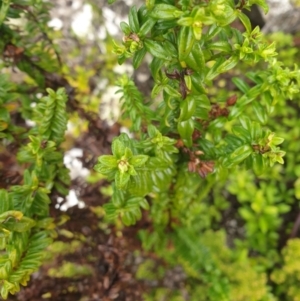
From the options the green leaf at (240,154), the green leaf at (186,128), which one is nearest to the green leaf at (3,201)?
the green leaf at (186,128)

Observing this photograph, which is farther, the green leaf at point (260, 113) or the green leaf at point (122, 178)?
the green leaf at point (260, 113)

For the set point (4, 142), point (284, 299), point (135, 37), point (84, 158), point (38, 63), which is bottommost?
point (284, 299)

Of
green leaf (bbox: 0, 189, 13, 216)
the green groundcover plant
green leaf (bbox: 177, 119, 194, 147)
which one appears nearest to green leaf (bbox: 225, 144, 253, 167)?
the green groundcover plant

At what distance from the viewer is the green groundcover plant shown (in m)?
0.96

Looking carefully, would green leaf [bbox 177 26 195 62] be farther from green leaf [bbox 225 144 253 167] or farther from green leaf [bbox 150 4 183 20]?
green leaf [bbox 225 144 253 167]

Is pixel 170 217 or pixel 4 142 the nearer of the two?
pixel 4 142

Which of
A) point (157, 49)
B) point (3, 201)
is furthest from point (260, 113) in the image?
point (3, 201)

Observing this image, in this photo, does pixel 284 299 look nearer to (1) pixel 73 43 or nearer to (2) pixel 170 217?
(2) pixel 170 217

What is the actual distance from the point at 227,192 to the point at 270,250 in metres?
0.43

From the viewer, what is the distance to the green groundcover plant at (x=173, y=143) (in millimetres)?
961

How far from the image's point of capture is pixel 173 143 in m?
1.16

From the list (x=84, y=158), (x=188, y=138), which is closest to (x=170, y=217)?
(x=84, y=158)

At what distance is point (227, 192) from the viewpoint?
247 centimetres

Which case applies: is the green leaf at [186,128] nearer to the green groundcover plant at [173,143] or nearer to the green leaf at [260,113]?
the green groundcover plant at [173,143]
